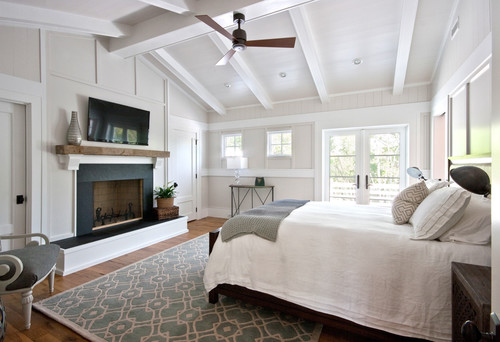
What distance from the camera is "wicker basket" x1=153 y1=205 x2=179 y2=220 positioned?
4.47 meters

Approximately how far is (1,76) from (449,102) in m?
5.16

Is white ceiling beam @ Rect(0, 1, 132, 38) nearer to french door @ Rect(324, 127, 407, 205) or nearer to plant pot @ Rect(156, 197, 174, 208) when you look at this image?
plant pot @ Rect(156, 197, 174, 208)

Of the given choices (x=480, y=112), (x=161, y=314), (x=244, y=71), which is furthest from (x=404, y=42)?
(x=161, y=314)

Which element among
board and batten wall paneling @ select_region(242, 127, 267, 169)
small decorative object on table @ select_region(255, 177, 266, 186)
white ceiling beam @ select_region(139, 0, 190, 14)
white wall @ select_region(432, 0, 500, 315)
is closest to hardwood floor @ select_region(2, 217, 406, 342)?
white wall @ select_region(432, 0, 500, 315)

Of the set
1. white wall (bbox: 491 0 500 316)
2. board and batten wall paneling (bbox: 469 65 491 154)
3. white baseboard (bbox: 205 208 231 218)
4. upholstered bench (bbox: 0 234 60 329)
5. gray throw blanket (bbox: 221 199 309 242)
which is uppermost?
board and batten wall paneling (bbox: 469 65 491 154)

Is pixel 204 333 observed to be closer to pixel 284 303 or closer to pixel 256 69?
pixel 284 303

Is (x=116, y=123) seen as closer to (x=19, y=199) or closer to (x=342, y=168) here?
(x=19, y=199)

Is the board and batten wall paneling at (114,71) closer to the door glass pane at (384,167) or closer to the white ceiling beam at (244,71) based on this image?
the white ceiling beam at (244,71)

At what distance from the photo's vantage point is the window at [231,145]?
6.00 meters

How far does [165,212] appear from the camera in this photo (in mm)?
4539

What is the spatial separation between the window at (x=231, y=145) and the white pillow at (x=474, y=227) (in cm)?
459

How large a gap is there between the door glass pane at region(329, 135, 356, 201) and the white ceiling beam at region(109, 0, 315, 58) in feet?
9.26

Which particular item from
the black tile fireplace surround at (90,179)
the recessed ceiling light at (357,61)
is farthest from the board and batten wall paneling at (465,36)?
the black tile fireplace surround at (90,179)

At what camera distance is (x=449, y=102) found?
3.09m
